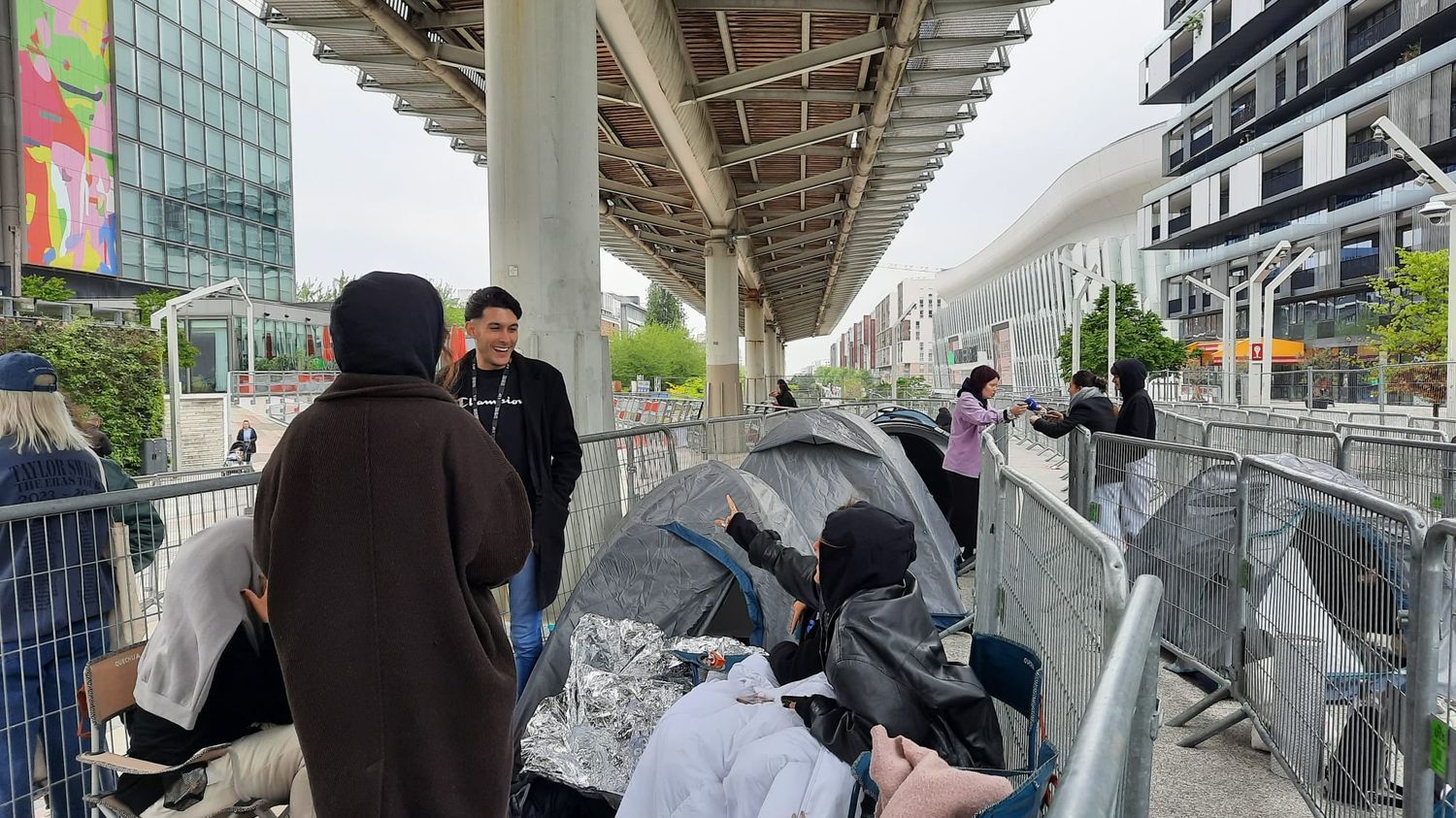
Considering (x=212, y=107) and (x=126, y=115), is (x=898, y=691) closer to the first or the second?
(x=126, y=115)

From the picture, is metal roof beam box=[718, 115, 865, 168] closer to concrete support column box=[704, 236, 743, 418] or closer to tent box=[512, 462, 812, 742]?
concrete support column box=[704, 236, 743, 418]

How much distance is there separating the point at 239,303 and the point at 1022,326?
213 ft

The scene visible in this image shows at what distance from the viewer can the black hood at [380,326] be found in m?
2.11

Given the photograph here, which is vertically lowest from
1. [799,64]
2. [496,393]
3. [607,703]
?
[607,703]

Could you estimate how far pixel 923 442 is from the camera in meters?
8.98

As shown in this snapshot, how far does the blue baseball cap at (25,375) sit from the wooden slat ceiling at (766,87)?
806 cm

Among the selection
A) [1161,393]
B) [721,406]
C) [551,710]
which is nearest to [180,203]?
[721,406]

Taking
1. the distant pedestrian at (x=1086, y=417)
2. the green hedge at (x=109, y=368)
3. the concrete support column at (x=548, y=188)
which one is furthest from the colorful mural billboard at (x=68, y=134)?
the distant pedestrian at (x=1086, y=417)

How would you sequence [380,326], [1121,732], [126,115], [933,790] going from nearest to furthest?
[1121,732], [933,790], [380,326], [126,115]

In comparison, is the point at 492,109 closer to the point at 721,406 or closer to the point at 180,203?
the point at 721,406

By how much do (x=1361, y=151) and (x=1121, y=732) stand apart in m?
54.5

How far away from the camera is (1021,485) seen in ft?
12.4

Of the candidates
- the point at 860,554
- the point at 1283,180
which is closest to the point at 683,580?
the point at 860,554

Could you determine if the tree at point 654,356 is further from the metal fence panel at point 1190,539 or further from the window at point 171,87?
the metal fence panel at point 1190,539
